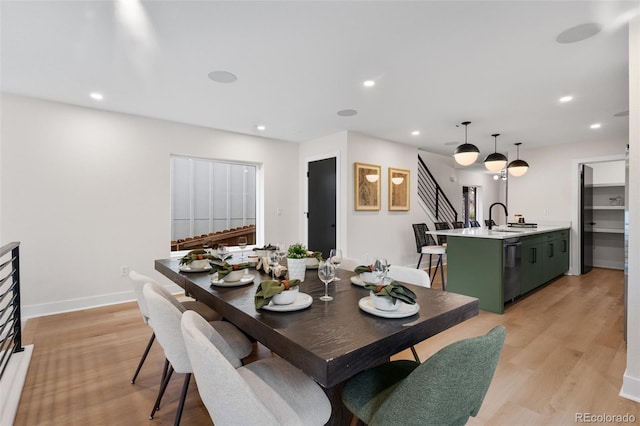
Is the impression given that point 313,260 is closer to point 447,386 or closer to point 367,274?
point 367,274

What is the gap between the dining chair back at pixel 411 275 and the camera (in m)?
1.92

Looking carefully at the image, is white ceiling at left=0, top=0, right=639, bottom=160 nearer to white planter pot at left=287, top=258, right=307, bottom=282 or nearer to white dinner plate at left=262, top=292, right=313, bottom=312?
white planter pot at left=287, top=258, right=307, bottom=282

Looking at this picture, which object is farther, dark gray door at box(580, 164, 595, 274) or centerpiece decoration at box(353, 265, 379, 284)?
dark gray door at box(580, 164, 595, 274)

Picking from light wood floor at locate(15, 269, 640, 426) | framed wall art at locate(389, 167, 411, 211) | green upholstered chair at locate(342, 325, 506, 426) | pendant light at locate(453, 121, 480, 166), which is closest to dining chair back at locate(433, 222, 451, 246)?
framed wall art at locate(389, 167, 411, 211)

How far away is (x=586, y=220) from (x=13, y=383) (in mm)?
8083

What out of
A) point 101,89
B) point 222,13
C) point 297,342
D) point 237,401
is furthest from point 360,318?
point 101,89

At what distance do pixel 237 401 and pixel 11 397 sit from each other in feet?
6.73

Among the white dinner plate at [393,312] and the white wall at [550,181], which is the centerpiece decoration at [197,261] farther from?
the white wall at [550,181]

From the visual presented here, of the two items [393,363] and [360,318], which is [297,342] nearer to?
[360,318]

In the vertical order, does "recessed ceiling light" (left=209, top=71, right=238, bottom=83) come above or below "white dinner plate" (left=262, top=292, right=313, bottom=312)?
above

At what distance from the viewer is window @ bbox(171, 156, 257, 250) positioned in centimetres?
530

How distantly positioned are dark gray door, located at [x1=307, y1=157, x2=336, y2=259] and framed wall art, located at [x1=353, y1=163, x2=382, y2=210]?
379 millimetres

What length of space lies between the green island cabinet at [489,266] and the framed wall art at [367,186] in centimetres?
148

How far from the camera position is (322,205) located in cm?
524
